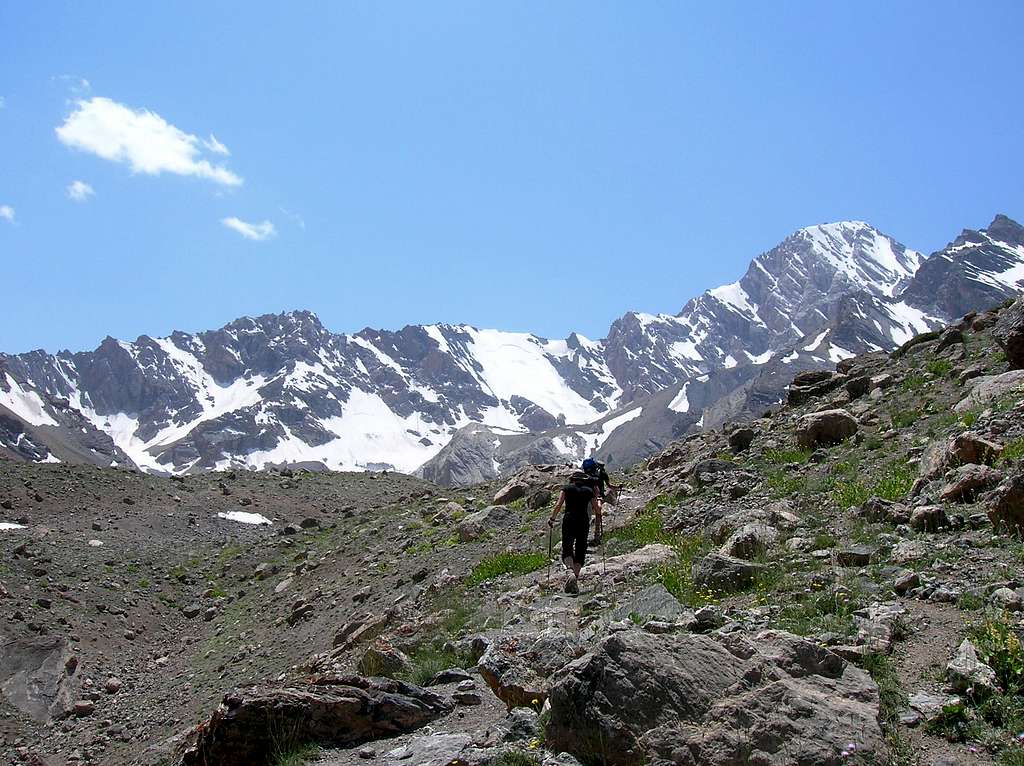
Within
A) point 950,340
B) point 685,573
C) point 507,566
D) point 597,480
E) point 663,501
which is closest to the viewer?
point 685,573

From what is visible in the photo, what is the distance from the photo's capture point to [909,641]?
6855 mm

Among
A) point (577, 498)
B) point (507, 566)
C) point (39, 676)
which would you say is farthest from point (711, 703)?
point (39, 676)

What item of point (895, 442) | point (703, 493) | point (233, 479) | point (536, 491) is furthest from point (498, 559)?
point (233, 479)

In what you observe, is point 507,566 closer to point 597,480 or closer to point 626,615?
point 597,480

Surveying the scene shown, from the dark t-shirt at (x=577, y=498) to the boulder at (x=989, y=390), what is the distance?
7935mm

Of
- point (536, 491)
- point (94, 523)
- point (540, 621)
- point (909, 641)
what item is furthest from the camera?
point (94, 523)

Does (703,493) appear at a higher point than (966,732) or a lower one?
higher

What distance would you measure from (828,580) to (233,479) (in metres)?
36.2

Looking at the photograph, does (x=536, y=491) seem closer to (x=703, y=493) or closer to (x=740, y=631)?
(x=703, y=493)

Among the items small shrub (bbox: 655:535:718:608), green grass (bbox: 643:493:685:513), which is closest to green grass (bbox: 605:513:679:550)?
green grass (bbox: 643:493:685:513)

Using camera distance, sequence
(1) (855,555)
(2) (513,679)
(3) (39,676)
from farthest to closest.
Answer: (3) (39,676) → (1) (855,555) → (2) (513,679)

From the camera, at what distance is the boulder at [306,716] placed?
711 cm

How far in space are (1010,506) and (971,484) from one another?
1520mm

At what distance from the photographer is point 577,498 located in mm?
12945
